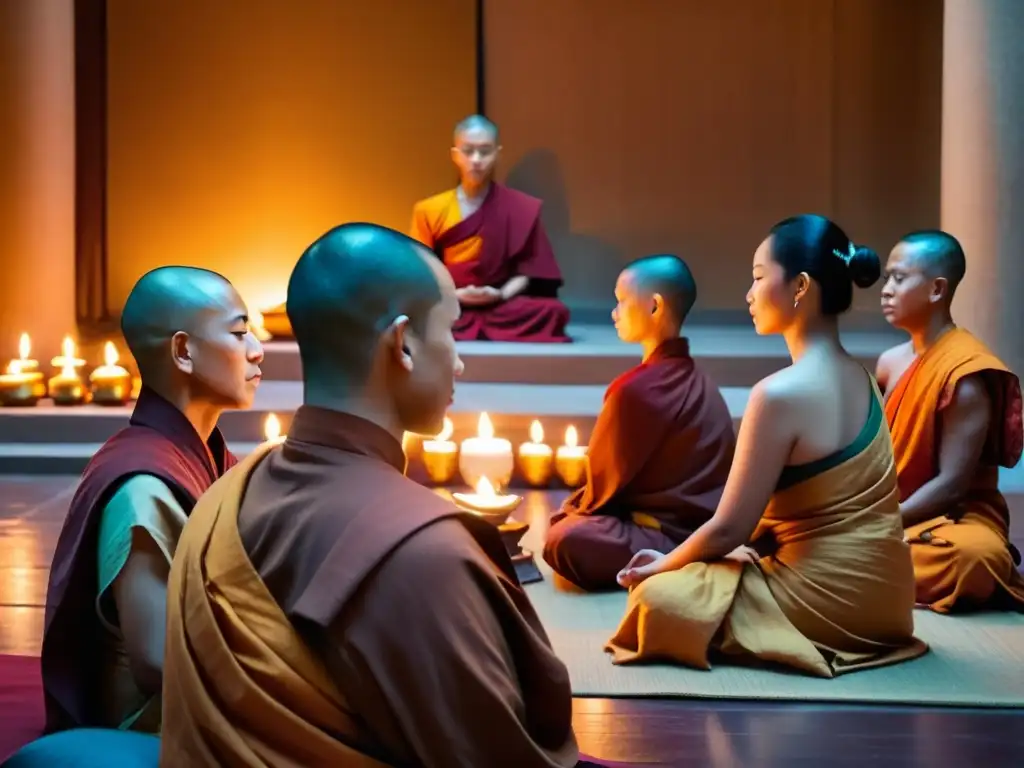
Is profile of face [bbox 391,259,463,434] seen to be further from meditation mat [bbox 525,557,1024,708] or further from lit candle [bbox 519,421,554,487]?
lit candle [bbox 519,421,554,487]

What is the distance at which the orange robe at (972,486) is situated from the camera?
4.28 meters

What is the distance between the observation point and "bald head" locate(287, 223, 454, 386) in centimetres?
177

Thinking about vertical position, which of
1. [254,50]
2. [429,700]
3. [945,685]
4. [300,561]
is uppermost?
[254,50]

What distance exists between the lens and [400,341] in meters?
1.77

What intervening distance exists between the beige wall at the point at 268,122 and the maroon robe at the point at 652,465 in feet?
16.0

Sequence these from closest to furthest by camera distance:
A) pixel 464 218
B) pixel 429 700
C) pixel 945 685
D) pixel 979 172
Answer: pixel 429 700, pixel 945 685, pixel 979 172, pixel 464 218

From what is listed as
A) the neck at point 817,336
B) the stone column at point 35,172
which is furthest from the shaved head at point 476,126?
the neck at point 817,336

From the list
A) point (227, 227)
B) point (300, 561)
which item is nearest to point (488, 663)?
point (300, 561)

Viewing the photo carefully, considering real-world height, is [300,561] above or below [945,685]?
above

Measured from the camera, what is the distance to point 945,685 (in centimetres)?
359

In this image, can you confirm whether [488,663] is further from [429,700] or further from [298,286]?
[298,286]

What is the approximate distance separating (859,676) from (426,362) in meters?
2.27

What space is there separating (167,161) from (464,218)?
7.04 ft

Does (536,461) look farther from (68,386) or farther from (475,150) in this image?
(475,150)
